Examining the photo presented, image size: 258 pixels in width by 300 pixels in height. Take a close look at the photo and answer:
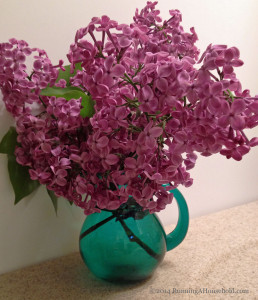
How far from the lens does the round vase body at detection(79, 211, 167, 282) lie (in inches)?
25.6

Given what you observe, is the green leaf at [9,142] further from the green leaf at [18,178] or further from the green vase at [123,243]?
the green vase at [123,243]

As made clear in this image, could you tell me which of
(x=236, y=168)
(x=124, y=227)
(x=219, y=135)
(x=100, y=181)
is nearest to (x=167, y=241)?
(x=124, y=227)

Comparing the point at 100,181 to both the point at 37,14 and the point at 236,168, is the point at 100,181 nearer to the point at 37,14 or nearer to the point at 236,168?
the point at 37,14

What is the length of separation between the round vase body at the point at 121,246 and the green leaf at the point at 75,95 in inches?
7.7

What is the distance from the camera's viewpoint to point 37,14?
747 millimetres

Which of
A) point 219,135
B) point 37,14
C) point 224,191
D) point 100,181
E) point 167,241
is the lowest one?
point 224,191

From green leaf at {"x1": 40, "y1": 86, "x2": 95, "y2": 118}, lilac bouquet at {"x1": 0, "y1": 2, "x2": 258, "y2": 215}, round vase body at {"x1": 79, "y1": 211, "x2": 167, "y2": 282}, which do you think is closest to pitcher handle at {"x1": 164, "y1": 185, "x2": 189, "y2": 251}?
round vase body at {"x1": 79, "y1": 211, "x2": 167, "y2": 282}

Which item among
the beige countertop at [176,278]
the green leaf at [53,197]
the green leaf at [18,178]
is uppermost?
the green leaf at [18,178]

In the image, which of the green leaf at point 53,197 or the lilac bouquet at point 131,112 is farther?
the green leaf at point 53,197

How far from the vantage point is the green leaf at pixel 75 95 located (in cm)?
57

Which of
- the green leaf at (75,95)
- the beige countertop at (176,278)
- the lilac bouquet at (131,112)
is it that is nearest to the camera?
the lilac bouquet at (131,112)

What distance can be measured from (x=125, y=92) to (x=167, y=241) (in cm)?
40

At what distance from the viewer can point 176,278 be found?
0.74m

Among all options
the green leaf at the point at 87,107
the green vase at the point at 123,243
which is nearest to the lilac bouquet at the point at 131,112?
the green leaf at the point at 87,107
